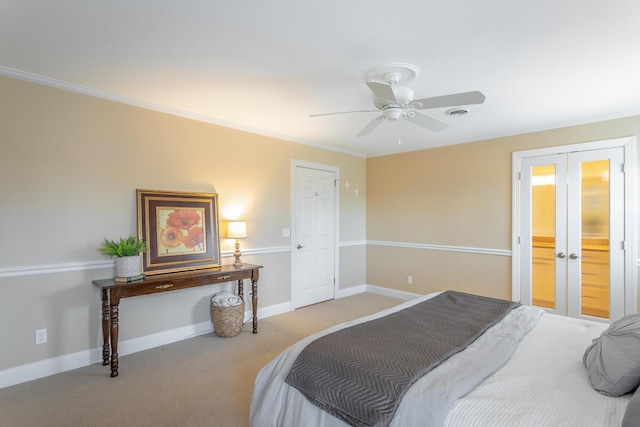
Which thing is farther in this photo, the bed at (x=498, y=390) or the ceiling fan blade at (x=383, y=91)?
the ceiling fan blade at (x=383, y=91)

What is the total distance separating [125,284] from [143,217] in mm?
733

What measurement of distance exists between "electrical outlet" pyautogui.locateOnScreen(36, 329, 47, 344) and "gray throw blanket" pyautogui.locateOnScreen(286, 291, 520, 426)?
2.39 m

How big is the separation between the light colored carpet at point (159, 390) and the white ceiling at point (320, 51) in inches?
98.9

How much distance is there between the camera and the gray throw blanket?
55.7 inches

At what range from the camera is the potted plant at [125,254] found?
9.46 feet

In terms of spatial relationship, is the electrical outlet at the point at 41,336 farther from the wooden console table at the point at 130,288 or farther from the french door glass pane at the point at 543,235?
the french door glass pane at the point at 543,235

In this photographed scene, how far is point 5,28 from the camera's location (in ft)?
6.52

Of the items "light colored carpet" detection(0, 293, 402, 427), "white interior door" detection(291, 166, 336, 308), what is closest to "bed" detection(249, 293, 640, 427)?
"light colored carpet" detection(0, 293, 402, 427)

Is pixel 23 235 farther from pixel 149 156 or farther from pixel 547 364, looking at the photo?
pixel 547 364

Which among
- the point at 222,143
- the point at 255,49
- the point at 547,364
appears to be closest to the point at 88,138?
the point at 222,143

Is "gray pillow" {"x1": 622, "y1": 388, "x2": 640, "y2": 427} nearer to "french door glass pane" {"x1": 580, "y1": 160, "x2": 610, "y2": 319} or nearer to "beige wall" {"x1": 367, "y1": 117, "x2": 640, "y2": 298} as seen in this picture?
"french door glass pane" {"x1": 580, "y1": 160, "x2": 610, "y2": 319}

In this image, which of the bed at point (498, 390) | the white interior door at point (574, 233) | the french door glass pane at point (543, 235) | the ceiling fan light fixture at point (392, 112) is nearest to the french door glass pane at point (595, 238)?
the white interior door at point (574, 233)

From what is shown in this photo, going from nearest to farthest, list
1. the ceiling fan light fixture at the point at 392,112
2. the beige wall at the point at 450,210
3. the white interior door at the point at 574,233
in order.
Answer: the ceiling fan light fixture at the point at 392,112
the white interior door at the point at 574,233
the beige wall at the point at 450,210

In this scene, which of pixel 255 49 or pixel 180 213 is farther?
pixel 180 213
